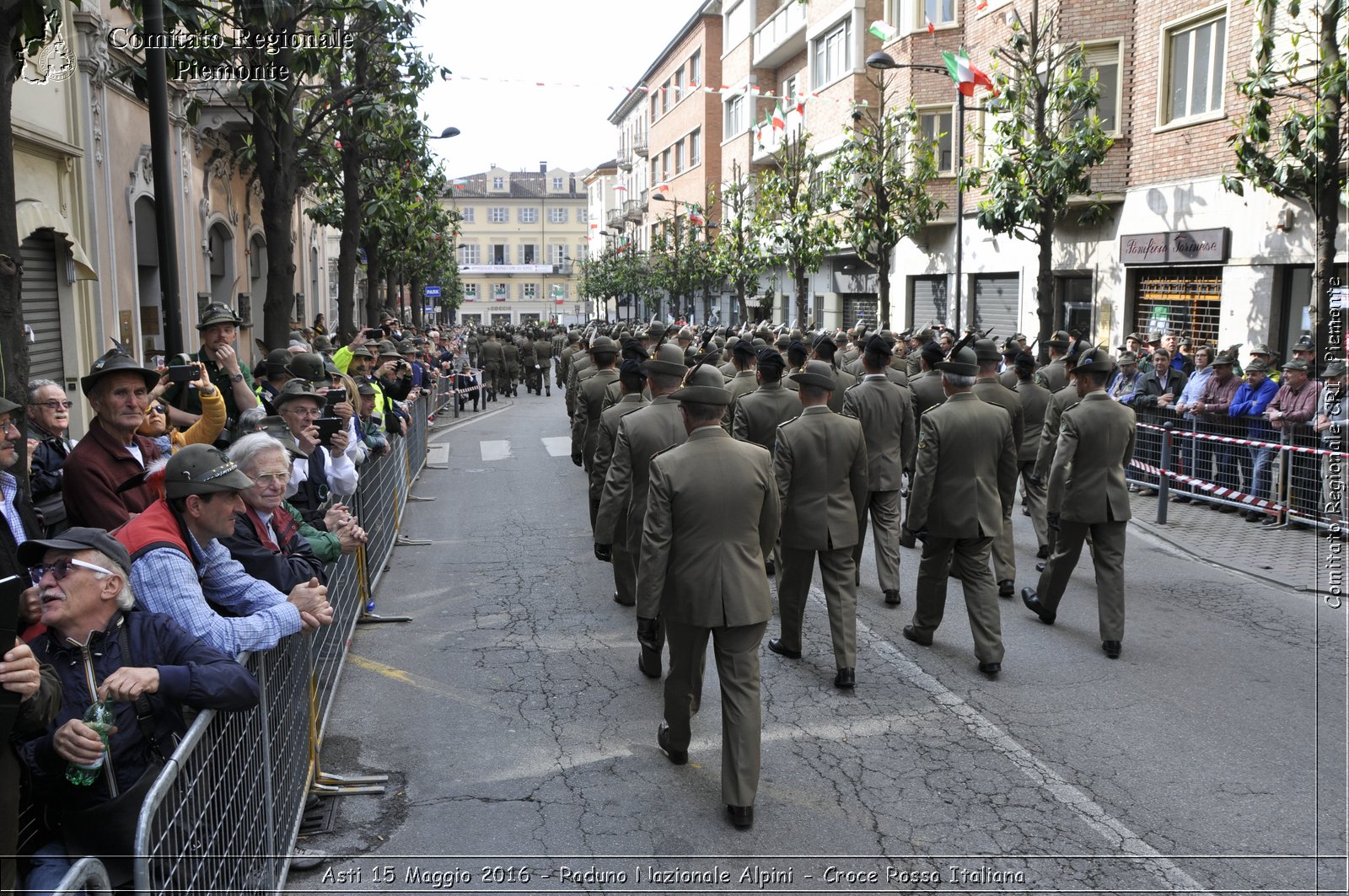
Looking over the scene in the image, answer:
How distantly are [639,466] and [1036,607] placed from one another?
3.15 meters

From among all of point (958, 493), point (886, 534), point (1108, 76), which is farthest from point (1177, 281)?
point (958, 493)

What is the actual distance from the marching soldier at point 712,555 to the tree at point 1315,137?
9.60 metres

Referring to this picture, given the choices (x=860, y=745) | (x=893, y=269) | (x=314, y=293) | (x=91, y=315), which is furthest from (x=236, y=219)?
(x=860, y=745)

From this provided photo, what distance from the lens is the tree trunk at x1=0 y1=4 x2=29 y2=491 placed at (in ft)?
17.0

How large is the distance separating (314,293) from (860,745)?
3388 centimetres

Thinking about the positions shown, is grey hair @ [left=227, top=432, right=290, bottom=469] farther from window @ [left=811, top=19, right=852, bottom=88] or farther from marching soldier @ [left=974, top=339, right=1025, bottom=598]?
window @ [left=811, top=19, right=852, bottom=88]

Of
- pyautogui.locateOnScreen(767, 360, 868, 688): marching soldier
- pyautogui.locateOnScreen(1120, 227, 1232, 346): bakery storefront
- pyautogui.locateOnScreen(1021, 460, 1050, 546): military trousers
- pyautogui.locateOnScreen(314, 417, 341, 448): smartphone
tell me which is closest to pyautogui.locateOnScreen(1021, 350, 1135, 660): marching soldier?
pyautogui.locateOnScreen(767, 360, 868, 688): marching soldier

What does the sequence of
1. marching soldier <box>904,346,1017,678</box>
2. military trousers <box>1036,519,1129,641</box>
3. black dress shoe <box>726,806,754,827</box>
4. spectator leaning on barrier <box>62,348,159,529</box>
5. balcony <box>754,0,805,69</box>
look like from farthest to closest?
balcony <box>754,0,805,69</box>
military trousers <box>1036,519,1129,641</box>
marching soldier <box>904,346,1017,678</box>
spectator leaning on barrier <box>62,348,159,529</box>
black dress shoe <box>726,806,754,827</box>

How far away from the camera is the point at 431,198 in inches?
1148

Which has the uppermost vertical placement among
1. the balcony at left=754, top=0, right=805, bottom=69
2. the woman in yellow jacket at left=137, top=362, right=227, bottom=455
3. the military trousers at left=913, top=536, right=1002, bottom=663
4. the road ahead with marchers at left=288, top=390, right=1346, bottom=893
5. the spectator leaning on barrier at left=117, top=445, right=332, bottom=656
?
the balcony at left=754, top=0, right=805, bottom=69

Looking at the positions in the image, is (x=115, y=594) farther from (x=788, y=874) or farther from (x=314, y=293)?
(x=314, y=293)

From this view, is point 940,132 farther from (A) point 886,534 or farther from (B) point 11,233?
(B) point 11,233

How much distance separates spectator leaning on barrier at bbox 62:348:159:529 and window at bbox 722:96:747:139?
39389mm

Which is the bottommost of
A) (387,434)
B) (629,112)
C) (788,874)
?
(788,874)
